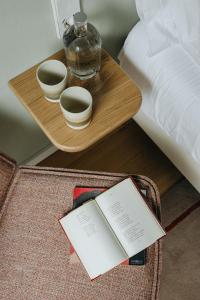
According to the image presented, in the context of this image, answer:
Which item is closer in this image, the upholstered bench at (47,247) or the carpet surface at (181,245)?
the upholstered bench at (47,247)


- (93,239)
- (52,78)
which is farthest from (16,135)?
(93,239)

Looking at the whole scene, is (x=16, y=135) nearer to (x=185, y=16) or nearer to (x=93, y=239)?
(x=93, y=239)

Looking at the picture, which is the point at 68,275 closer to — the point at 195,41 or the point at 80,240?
the point at 80,240

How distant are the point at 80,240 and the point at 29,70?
0.36 meters

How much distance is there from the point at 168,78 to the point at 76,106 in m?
0.21

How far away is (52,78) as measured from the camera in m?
0.72

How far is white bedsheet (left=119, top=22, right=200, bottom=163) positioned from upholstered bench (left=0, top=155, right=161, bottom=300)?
0.14m

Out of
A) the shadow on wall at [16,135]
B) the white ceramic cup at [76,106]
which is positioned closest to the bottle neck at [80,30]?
the white ceramic cup at [76,106]

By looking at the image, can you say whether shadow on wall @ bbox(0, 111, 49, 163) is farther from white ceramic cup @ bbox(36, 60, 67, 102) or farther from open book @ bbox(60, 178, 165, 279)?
open book @ bbox(60, 178, 165, 279)

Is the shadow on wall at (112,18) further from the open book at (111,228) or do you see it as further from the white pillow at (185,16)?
the open book at (111,228)

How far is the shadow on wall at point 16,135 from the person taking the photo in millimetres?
880

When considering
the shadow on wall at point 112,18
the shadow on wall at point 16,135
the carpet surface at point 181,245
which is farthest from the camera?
the carpet surface at point 181,245

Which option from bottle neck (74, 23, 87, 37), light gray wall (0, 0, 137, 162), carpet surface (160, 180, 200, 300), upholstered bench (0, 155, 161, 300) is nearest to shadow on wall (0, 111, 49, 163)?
light gray wall (0, 0, 137, 162)

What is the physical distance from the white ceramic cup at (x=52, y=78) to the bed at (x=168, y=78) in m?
0.20
